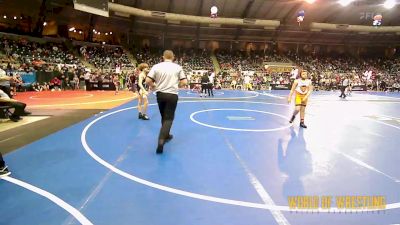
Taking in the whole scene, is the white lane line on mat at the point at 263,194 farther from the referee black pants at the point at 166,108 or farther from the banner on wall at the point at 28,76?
the banner on wall at the point at 28,76

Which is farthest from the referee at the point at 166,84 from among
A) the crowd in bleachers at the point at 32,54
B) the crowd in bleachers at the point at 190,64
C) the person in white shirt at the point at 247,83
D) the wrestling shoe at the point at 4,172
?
the person in white shirt at the point at 247,83

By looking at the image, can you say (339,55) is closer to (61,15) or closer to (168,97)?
(61,15)

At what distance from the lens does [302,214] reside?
3473 mm

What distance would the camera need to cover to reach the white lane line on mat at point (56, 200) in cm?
329

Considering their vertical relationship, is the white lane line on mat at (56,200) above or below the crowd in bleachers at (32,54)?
below

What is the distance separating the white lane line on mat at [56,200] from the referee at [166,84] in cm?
247

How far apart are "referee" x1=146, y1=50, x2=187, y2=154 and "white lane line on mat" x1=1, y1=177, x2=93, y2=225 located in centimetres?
247

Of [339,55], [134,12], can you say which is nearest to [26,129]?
[134,12]

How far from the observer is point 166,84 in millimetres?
6059

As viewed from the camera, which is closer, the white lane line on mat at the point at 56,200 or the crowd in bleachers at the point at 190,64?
the white lane line on mat at the point at 56,200

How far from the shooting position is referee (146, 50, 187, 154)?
239 inches

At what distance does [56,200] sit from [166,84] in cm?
309

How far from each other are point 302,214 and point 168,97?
3.54 metres

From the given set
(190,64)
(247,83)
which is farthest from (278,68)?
(247,83)
